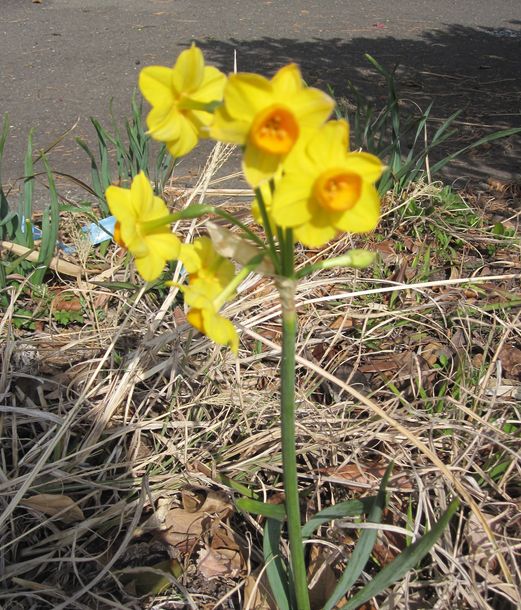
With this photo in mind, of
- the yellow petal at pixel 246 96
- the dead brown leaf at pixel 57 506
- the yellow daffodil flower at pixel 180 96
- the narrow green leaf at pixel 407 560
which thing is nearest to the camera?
the yellow petal at pixel 246 96

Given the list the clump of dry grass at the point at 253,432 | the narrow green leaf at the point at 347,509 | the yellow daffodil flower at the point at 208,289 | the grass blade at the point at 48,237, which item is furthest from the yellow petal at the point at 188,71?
the grass blade at the point at 48,237

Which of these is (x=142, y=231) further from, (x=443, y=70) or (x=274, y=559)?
(x=443, y=70)

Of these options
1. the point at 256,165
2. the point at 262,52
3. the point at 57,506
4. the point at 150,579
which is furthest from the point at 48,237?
the point at 262,52

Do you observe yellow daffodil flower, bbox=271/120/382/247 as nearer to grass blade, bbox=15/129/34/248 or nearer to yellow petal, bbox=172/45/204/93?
yellow petal, bbox=172/45/204/93

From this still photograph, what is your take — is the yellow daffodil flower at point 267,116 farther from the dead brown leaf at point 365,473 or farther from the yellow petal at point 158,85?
the dead brown leaf at point 365,473

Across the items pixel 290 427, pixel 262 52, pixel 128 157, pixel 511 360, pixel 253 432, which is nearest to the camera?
pixel 290 427

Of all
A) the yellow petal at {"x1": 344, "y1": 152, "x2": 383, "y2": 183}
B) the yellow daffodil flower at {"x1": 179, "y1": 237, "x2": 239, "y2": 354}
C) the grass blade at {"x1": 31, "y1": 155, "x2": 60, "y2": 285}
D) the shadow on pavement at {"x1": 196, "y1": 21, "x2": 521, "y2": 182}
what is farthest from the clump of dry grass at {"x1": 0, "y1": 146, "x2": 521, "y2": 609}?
the shadow on pavement at {"x1": 196, "y1": 21, "x2": 521, "y2": 182}
